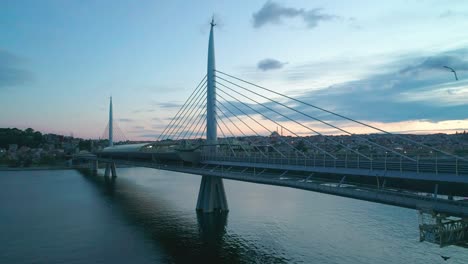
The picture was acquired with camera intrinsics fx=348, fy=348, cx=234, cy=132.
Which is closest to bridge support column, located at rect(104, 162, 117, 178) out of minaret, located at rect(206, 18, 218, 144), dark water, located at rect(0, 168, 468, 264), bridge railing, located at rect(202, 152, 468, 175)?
dark water, located at rect(0, 168, 468, 264)

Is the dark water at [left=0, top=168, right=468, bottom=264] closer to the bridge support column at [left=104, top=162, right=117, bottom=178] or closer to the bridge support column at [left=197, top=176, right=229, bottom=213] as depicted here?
the bridge support column at [left=197, top=176, right=229, bottom=213]

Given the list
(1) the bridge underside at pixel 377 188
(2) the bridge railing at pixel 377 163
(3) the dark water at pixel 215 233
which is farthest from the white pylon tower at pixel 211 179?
(1) the bridge underside at pixel 377 188

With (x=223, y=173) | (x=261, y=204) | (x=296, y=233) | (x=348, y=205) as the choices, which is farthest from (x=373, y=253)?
(x=261, y=204)

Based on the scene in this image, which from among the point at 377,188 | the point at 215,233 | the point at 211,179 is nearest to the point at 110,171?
the point at 211,179

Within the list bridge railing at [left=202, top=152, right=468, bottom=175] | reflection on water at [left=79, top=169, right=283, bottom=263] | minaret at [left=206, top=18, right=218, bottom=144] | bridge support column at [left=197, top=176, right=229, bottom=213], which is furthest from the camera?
bridge support column at [left=197, top=176, right=229, bottom=213]

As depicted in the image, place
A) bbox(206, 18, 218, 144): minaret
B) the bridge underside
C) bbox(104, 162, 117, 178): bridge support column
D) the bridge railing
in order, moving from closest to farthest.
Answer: the bridge underside < the bridge railing < bbox(206, 18, 218, 144): minaret < bbox(104, 162, 117, 178): bridge support column

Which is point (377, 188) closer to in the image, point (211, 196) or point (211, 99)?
point (211, 196)
